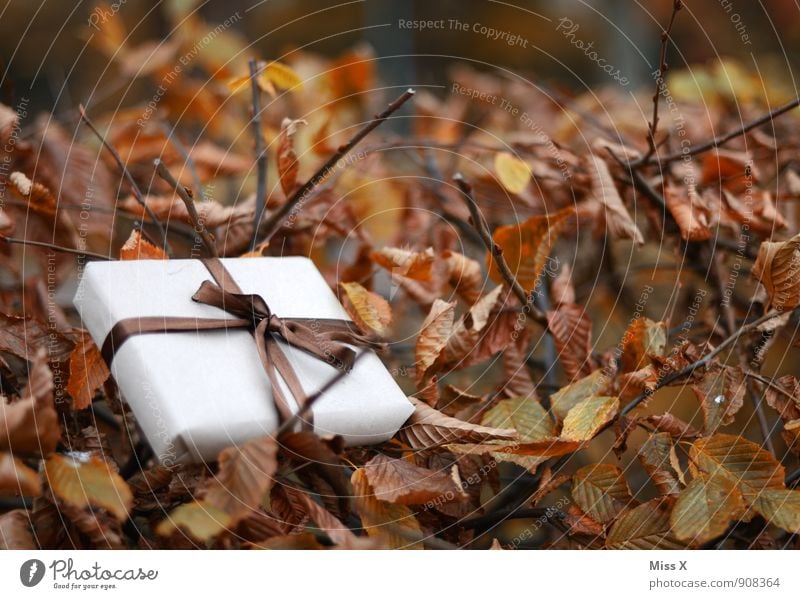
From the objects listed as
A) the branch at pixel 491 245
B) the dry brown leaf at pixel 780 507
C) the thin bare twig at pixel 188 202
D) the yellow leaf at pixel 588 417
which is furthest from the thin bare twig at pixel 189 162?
the dry brown leaf at pixel 780 507

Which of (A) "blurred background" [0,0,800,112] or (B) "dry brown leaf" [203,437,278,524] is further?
(A) "blurred background" [0,0,800,112]

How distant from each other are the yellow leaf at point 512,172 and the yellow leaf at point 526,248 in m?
0.14

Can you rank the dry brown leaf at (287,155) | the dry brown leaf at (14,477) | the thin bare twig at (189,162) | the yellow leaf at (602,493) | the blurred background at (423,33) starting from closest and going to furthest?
the dry brown leaf at (14,477) < the yellow leaf at (602,493) < the dry brown leaf at (287,155) < the thin bare twig at (189,162) < the blurred background at (423,33)

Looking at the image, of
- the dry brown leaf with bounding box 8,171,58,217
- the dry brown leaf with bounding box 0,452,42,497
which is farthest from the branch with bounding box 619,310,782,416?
the dry brown leaf with bounding box 8,171,58,217

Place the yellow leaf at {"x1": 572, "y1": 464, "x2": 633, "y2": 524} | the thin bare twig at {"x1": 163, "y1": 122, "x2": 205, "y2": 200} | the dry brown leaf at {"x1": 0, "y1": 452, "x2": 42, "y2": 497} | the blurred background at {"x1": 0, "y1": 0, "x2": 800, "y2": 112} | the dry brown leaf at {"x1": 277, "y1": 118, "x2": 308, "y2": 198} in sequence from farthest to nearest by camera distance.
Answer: the blurred background at {"x1": 0, "y1": 0, "x2": 800, "y2": 112}
the thin bare twig at {"x1": 163, "y1": 122, "x2": 205, "y2": 200}
the dry brown leaf at {"x1": 277, "y1": 118, "x2": 308, "y2": 198}
the yellow leaf at {"x1": 572, "y1": 464, "x2": 633, "y2": 524}
the dry brown leaf at {"x1": 0, "y1": 452, "x2": 42, "y2": 497}

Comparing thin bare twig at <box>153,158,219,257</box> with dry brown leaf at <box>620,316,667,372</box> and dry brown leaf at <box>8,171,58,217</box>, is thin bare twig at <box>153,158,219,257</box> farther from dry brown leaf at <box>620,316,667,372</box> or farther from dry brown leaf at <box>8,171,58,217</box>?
dry brown leaf at <box>620,316,667,372</box>

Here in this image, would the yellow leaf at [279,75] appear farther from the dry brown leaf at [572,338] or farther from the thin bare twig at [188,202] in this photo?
the dry brown leaf at [572,338]

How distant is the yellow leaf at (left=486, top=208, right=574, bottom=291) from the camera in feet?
1.74

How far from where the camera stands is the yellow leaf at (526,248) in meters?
0.53

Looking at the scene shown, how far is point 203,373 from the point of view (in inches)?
15.9

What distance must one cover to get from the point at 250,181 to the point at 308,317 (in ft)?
1.88

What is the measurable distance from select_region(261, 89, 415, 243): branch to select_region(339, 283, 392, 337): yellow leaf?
0.08 m

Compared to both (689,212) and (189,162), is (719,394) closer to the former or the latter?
(689,212)

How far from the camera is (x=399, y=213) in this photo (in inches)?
33.7
